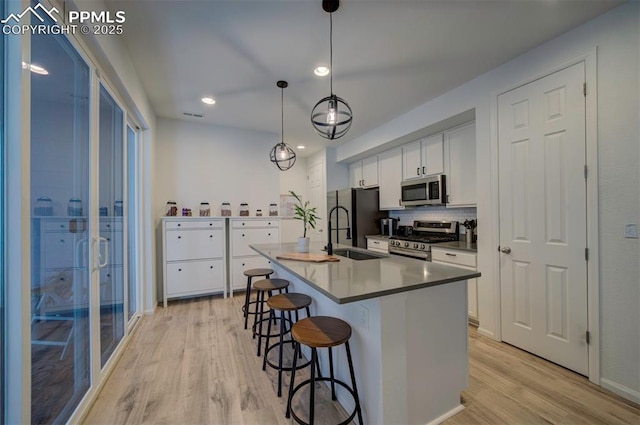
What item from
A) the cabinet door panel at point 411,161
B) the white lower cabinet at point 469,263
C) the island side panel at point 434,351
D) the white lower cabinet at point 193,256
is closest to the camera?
the island side panel at point 434,351

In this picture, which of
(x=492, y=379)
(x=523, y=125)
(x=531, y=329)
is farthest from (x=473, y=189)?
(x=492, y=379)

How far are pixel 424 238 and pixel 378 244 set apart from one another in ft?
2.87

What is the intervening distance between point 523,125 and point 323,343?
8.60 feet

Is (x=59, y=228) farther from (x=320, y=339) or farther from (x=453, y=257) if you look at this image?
(x=453, y=257)

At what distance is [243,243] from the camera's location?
4234 mm

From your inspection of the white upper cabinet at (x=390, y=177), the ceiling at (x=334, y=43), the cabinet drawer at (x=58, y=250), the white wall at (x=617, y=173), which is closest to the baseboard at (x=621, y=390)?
the white wall at (x=617, y=173)

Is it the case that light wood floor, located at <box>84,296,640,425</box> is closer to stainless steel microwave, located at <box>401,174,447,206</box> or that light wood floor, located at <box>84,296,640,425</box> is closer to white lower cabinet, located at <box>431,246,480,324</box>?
white lower cabinet, located at <box>431,246,480,324</box>

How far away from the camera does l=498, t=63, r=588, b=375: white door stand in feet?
6.81

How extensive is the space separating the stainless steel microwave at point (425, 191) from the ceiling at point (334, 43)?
3.55ft

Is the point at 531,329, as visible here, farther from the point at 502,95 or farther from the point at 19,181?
the point at 19,181

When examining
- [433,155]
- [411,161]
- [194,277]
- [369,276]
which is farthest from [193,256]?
[433,155]

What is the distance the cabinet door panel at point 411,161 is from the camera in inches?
154

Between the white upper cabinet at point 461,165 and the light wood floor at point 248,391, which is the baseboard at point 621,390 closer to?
the light wood floor at point 248,391

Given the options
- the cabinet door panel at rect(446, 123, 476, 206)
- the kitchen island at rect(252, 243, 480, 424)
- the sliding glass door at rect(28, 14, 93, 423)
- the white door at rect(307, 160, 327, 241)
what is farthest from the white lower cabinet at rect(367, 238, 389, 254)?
the sliding glass door at rect(28, 14, 93, 423)
